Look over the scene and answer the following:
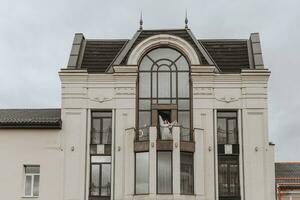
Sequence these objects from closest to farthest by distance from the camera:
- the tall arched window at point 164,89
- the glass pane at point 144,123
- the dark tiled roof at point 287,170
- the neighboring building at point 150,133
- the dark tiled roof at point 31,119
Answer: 1. the neighboring building at point 150,133
2. the glass pane at point 144,123
3. the dark tiled roof at point 31,119
4. the tall arched window at point 164,89
5. the dark tiled roof at point 287,170

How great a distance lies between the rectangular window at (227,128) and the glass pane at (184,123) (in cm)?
175

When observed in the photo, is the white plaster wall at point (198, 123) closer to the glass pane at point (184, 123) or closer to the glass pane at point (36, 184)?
the glass pane at point (184, 123)

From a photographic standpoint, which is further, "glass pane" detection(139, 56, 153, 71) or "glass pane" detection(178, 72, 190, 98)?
"glass pane" detection(139, 56, 153, 71)

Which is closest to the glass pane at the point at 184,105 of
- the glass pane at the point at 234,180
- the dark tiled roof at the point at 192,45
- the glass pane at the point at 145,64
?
the dark tiled roof at the point at 192,45

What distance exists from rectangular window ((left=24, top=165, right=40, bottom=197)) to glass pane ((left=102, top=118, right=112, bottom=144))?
401cm

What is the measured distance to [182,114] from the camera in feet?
113

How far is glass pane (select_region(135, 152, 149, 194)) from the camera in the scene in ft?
107

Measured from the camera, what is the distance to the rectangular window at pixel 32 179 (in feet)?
111

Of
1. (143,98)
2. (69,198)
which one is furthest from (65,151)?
(143,98)

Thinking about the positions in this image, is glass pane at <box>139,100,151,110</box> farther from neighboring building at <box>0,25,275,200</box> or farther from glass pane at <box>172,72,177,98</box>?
glass pane at <box>172,72,177,98</box>

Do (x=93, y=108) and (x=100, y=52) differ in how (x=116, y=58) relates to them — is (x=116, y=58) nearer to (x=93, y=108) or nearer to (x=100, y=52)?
(x=100, y=52)

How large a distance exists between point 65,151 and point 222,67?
1022 cm

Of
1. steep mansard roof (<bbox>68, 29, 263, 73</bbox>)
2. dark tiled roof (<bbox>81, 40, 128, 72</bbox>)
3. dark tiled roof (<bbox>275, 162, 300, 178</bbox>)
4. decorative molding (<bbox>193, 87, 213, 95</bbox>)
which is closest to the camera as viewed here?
decorative molding (<bbox>193, 87, 213, 95</bbox>)

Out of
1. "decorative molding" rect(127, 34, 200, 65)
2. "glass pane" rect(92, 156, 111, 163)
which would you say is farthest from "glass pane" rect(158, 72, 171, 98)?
"glass pane" rect(92, 156, 111, 163)
